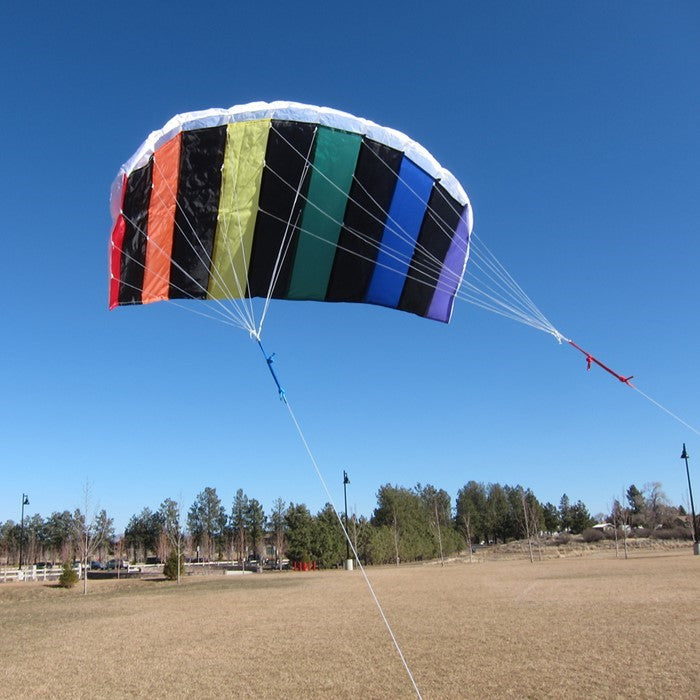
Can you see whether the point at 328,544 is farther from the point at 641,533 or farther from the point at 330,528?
the point at 641,533

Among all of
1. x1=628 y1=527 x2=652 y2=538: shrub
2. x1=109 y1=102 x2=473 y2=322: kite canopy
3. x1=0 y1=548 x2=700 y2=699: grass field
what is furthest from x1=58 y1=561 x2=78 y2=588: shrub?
x1=628 y1=527 x2=652 y2=538: shrub

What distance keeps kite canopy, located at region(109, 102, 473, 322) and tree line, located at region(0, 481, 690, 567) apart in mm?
32953

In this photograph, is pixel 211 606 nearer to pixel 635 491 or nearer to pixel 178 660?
pixel 178 660

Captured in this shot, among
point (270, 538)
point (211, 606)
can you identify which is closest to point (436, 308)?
point (211, 606)

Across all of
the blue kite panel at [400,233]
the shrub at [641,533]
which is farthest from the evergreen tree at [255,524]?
the blue kite panel at [400,233]

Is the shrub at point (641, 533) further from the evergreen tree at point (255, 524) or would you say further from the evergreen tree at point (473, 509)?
the evergreen tree at point (255, 524)

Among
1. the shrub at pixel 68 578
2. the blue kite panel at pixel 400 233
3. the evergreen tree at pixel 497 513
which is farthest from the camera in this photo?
the evergreen tree at pixel 497 513

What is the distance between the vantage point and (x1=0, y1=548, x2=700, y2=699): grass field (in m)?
7.66

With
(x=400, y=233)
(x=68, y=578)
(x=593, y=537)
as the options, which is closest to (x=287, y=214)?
(x=400, y=233)

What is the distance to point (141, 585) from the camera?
2892cm

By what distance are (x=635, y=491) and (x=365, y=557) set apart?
2834 inches

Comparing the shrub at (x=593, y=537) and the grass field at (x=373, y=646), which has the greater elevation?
the grass field at (x=373, y=646)

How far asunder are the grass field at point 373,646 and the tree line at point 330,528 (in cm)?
2722

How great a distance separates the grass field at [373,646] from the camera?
7.66 m
